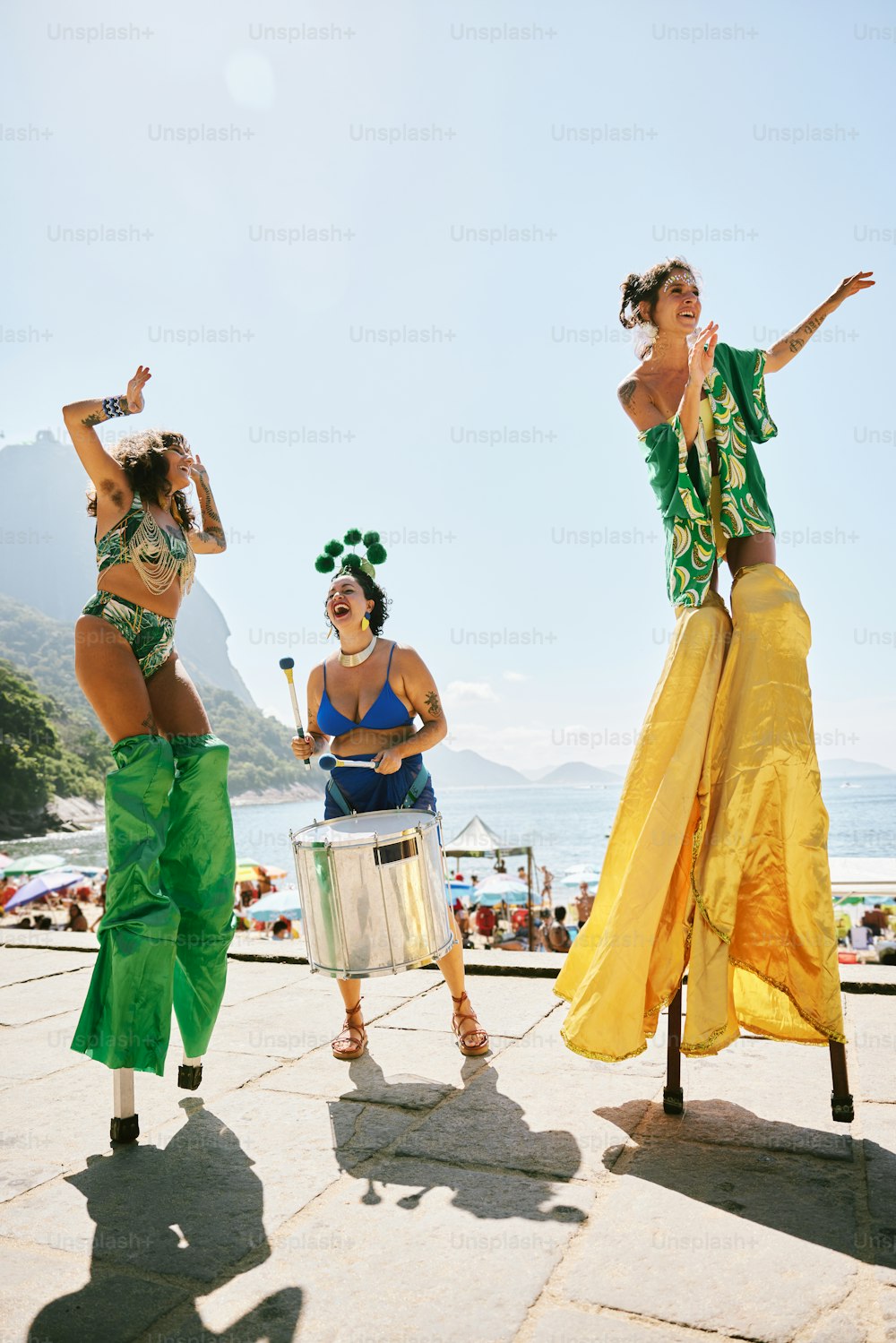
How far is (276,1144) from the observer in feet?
8.45

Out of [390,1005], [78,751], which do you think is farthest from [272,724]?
[390,1005]

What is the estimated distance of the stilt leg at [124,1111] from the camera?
260cm

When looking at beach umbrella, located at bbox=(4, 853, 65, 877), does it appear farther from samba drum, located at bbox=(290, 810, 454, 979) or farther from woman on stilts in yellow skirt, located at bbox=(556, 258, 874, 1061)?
woman on stilts in yellow skirt, located at bbox=(556, 258, 874, 1061)

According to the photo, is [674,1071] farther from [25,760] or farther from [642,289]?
[25,760]

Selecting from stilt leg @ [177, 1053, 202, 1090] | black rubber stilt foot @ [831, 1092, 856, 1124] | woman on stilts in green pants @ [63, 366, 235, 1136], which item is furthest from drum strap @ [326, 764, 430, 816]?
black rubber stilt foot @ [831, 1092, 856, 1124]

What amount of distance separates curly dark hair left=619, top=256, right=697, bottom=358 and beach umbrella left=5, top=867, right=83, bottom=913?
19.5 metres

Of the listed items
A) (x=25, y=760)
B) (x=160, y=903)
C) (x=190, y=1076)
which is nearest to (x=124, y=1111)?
(x=190, y=1076)

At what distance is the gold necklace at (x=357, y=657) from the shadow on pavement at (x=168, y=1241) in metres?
1.81

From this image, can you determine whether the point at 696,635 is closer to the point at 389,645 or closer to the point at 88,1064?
the point at 389,645

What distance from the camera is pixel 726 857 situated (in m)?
2.54

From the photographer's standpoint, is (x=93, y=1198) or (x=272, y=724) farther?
(x=272, y=724)

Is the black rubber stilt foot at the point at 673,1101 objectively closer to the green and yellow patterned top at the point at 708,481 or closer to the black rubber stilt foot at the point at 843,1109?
the black rubber stilt foot at the point at 843,1109

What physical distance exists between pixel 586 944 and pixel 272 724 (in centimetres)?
16231

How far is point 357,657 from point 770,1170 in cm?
236
